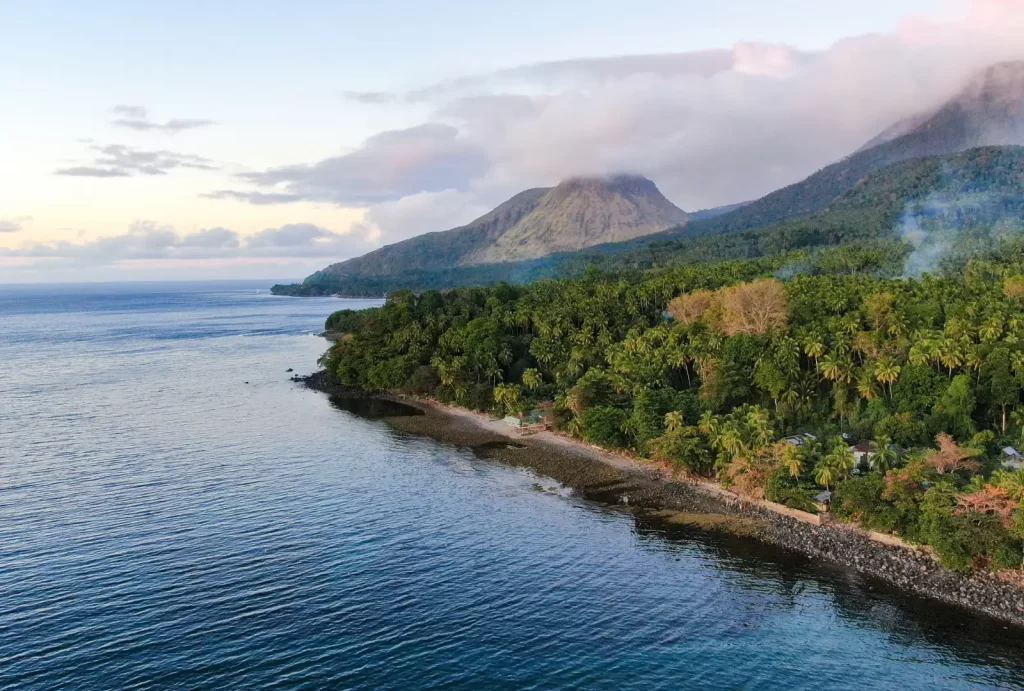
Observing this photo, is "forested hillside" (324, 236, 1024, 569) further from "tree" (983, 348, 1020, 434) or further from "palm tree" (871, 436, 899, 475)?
"tree" (983, 348, 1020, 434)

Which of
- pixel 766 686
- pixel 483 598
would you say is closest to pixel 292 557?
pixel 483 598

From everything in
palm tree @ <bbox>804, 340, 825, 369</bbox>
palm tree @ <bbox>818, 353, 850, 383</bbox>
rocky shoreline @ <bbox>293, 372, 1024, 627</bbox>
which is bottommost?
rocky shoreline @ <bbox>293, 372, 1024, 627</bbox>

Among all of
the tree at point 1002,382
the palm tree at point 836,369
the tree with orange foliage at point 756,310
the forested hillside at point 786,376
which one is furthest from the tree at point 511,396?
the tree at point 1002,382

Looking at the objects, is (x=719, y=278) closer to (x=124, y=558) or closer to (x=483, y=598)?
(x=483, y=598)

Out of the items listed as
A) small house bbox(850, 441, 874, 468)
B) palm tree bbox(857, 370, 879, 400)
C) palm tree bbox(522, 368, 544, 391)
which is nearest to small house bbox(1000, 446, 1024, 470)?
small house bbox(850, 441, 874, 468)

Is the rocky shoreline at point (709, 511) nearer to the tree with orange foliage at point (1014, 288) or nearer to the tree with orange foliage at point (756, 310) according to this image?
the tree with orange foliage at point (756, 310)

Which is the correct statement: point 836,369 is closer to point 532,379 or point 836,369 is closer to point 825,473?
point 825,473
